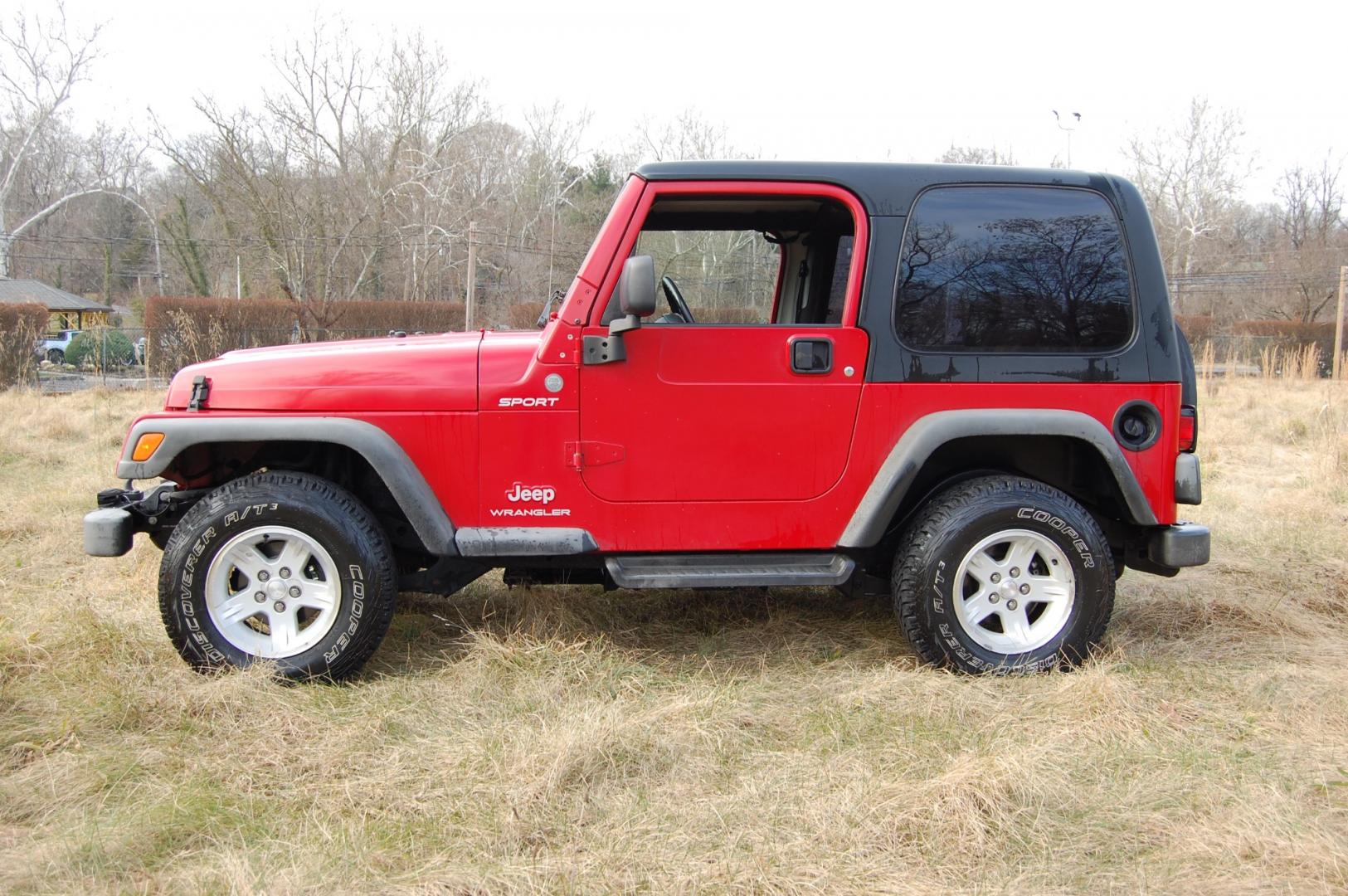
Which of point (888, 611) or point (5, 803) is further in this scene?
point (888, 611)

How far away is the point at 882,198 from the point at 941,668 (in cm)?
187

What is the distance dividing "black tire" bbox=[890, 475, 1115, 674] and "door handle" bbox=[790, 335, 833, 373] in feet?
2.48

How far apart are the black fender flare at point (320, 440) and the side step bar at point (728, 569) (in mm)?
709

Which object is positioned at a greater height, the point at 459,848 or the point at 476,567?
the point at 476,567

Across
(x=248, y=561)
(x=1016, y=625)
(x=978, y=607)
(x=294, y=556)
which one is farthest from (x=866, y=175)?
(x=248, y=561)

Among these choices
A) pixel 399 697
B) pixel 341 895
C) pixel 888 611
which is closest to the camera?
pixel 341 895

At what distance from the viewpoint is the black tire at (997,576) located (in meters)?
3.71

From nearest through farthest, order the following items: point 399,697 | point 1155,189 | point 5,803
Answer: point 5,803 < point 399,697 < point 1155,189

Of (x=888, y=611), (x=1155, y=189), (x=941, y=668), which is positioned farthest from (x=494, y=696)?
(x=1155, y=189)

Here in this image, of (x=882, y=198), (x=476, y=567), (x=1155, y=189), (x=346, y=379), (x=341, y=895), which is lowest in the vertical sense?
(x=341, y=895)

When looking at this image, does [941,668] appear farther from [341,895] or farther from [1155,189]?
[1155,189]

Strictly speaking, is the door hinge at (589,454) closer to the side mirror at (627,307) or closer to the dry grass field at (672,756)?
the side mirror at (627,307)

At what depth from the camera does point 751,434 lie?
12.1 ft

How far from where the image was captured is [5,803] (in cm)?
275
